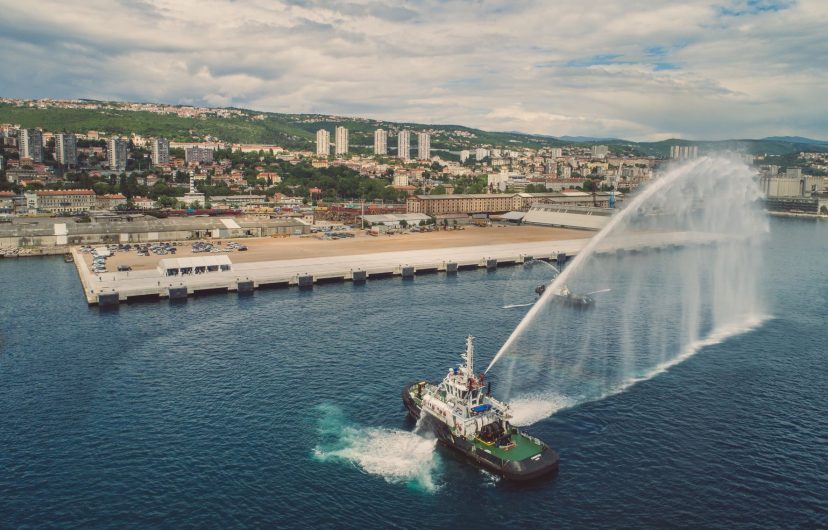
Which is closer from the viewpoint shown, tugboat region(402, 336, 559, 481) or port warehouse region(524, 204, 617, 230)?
tugboat region(402, 336, 559, 481)

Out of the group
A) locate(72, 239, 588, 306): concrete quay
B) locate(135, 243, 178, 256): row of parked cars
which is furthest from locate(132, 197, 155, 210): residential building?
locate(72, 239, 588, 306): concrete quay

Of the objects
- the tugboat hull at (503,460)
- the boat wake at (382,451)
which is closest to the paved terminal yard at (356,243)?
the boat wake at (382,451)

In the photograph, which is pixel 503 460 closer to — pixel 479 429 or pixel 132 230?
pixel 479 429

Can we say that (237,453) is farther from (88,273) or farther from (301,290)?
(88,273)

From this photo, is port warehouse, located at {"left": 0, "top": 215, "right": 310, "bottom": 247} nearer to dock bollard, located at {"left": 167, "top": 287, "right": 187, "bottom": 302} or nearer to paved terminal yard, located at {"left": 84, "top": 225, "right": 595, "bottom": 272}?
paved terminal yard, located at {"left": 84, "top": 225, "right": 595, "bottom": 272}

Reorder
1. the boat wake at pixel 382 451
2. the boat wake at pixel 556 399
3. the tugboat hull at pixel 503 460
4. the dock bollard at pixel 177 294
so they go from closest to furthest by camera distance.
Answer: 1. the tugboat hull at pixel 503 460
2. the boat wake at pixel 382 451
3. the boat wake at pixel 556 399
4. the dock bollard at pixel 177 294

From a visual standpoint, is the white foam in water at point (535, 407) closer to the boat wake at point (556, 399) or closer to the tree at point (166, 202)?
the boat wake at point (556, 399)

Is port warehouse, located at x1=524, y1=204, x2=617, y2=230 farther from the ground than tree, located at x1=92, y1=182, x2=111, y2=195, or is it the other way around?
tree, located at x1=92, y1=182, x2=111, y2=195

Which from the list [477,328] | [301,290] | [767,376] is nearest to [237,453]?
[477,328]
